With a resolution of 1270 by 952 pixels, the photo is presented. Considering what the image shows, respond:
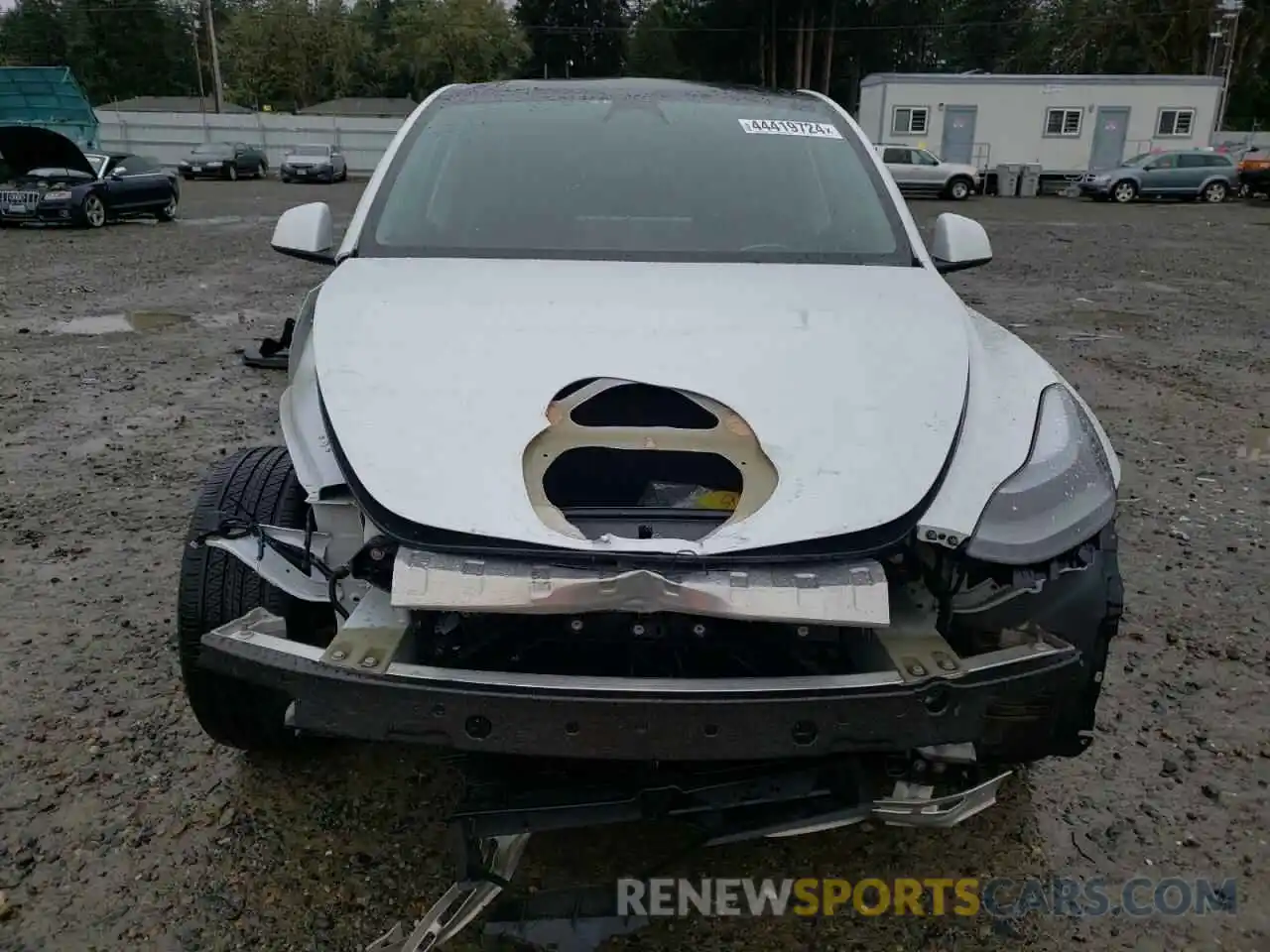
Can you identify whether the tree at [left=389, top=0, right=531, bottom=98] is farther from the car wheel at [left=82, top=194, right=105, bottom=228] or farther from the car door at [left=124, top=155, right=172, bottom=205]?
the car wheel at [left=82, top=194, right=105, bottom=228]

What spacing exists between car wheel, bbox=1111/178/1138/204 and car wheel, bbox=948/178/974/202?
3519 mm

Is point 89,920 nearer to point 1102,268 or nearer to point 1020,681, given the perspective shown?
point 1020,681

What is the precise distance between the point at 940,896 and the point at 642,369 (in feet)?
4.46

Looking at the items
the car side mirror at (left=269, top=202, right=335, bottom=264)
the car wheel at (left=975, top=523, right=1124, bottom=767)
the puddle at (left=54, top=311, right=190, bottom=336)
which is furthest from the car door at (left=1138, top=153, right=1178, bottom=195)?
the car wheel at (left=975, top=523, right=1124, bottom=767)

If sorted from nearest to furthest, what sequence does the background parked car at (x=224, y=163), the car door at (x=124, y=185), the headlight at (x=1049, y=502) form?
the headlight at (x=1049, y=502) < the car door at (x=124, y=185) < the background parked car at (x=224, y=163)

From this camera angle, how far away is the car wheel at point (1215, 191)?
2570 centimetres

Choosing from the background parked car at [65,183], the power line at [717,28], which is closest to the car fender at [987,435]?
the background parked car at [65,183]

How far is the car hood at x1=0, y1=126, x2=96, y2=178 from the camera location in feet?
46.5

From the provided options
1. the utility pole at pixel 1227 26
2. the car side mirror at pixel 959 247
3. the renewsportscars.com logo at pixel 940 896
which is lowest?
the renewsportscars.com logo at pixel 940 896

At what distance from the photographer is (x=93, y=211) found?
15891 millimetres

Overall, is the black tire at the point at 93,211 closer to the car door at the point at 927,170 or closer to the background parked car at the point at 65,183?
the background parked car at the point at 65,183

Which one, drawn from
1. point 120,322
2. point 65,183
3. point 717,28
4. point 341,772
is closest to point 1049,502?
point 341,772

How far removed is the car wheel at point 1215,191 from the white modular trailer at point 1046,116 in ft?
15.0

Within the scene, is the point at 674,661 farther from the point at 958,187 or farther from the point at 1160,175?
the point at 1160,175
